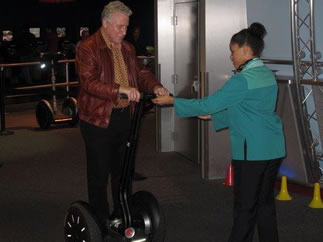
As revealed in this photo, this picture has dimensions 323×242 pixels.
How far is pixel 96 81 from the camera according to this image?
4379mm

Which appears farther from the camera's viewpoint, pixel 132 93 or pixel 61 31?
pixel 61 31

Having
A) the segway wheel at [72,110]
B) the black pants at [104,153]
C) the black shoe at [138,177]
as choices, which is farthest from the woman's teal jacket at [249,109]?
the segway wheel at [72,110]

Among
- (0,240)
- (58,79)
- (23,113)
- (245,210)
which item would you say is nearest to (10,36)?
(58,79)

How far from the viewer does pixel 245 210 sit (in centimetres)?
429

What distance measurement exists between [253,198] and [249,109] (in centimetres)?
58

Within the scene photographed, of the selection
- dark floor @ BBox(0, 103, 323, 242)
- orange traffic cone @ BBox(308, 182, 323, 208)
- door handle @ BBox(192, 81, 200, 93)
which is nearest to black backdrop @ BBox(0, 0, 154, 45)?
dark floor @ BBox(0, 103, 323, 242)

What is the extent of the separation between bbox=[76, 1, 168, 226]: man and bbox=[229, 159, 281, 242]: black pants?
76 centimetres

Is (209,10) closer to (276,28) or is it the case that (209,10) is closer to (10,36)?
(276,28)

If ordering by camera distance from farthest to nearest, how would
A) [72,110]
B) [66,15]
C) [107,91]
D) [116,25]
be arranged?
[66,15] → [72,110] → [116,25] → [107,91]

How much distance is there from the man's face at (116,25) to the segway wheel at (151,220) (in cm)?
113

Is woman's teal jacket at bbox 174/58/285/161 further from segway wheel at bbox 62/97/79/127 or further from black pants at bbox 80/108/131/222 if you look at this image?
segway wheel at bbox 62/97/79/127

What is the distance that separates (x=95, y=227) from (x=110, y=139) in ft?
2.01

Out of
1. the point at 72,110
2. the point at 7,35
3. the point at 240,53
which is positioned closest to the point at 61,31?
the point at 7,35

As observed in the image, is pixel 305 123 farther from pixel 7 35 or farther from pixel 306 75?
pixel 7 35
